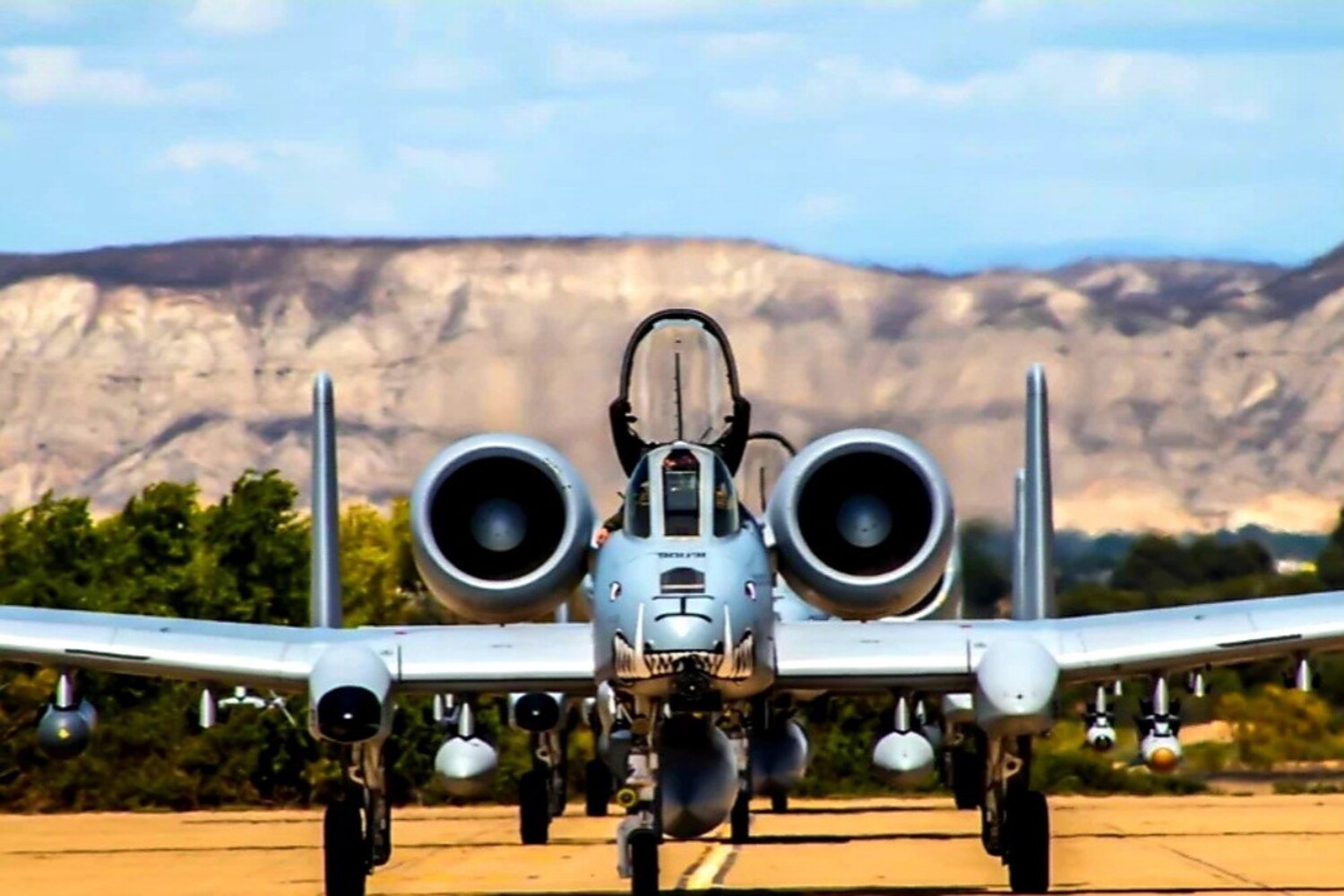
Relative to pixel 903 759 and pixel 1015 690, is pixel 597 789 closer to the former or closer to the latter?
pixel 903 759

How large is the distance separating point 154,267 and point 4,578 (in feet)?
20.8

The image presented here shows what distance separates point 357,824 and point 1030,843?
13.1 ft

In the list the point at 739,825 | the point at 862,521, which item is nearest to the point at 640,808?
the point at 862,521

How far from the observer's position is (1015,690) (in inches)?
684

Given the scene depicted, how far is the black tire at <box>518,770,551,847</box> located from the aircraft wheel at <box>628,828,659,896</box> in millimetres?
10694

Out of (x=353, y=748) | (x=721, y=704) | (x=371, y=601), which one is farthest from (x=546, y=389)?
(x=371, y=601)

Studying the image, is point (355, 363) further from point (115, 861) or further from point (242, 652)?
point (242, 652)

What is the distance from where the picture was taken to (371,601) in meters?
43.4

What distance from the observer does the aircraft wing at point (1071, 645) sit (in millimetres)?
18188

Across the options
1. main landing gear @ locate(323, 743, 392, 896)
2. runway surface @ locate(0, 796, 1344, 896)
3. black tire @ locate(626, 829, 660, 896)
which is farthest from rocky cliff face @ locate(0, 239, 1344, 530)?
black tire @ locate(626, 829, 660, 896)

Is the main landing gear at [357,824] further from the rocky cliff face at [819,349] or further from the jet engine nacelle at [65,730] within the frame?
the rocky cliff face at [819,349]

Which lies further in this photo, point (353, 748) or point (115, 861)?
point (115, 861)

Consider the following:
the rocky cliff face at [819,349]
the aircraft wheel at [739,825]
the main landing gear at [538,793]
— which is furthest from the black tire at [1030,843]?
the main landing gear at [538,793]

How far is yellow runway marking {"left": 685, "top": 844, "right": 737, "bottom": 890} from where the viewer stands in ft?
66.6
